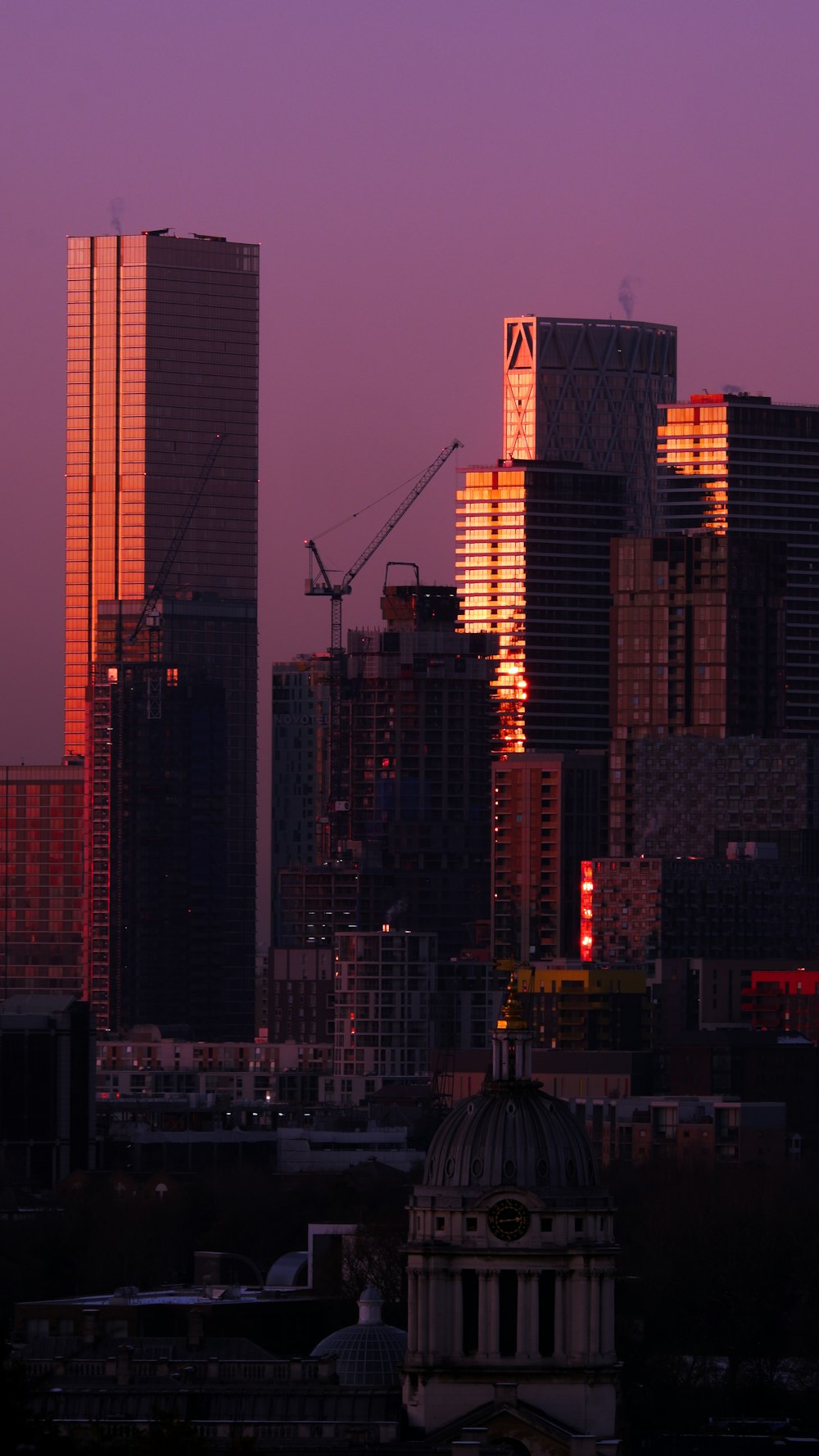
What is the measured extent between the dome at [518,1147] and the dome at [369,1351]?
7.38 meters

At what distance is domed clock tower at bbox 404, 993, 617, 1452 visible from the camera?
8938 cm

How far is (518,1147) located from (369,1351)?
1241 centimetres

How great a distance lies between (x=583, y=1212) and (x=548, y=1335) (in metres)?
2.35

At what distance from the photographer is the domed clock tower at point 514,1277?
89.4 m

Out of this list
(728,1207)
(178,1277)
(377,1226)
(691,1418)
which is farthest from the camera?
(728,1207)

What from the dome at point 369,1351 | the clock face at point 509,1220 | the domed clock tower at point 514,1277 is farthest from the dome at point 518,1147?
the dome at point 369,1351

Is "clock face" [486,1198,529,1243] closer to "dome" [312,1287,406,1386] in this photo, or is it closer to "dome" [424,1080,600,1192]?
"dome" [424,1080,600,1192]

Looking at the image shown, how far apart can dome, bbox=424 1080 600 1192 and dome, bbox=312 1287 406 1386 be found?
7.38 meters

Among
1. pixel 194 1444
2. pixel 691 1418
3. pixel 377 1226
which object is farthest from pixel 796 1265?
A: pixel 194 1444

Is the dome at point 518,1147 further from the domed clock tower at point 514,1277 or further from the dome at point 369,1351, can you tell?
the dome at point 369,1351

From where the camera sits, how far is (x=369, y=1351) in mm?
102250

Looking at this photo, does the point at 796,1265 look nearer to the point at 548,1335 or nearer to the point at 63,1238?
the point at 63,1238

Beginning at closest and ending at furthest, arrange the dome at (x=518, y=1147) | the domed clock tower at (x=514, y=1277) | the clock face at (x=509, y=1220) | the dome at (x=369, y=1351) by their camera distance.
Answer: the domed clock tower at (x=514, y=1277) < the clock face at (x=509, y=1220) < the dome at (x=518, y=1147) < the dome at (x=369, y=1351)

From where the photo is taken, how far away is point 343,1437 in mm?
91750
